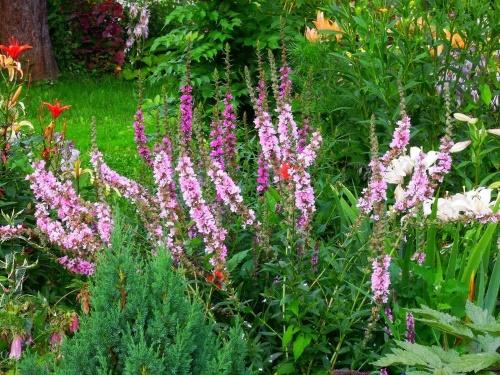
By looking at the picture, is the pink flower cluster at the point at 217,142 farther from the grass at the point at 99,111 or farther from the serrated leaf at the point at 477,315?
the grass at the point at 99,111

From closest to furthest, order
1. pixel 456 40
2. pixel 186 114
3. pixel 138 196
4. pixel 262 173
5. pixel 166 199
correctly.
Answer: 1. pixel 166 199
2. pixel 138 196
3. pixel 262 173
4. pixel 186 114
5. pixel 456 40

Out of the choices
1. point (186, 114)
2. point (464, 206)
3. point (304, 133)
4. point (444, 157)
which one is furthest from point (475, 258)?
point (186, 114)

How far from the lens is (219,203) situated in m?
3.50

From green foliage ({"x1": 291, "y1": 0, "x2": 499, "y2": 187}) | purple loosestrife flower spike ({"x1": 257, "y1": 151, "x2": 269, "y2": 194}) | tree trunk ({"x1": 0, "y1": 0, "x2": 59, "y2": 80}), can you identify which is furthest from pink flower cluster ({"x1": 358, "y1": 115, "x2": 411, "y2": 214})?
tree trunk ({"x1": 0, "y1": 0, "x2": 59, "y2": 80})

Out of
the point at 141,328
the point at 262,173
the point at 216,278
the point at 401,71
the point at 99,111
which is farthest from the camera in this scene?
the point at 99,111

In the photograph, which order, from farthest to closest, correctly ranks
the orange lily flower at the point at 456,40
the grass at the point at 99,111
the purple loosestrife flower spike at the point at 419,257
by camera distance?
the grass at the point at 99,111 → the orange lily flower at the point at 456,40 → the purple loosestrife flower spike at the point at 419,257

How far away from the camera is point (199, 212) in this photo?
3.08m

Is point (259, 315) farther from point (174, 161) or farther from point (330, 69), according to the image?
point (330, 69)

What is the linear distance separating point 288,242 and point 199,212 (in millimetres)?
359

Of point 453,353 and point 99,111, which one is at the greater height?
point 453,353

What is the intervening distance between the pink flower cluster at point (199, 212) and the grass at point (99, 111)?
4.63m

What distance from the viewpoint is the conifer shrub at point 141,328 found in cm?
232

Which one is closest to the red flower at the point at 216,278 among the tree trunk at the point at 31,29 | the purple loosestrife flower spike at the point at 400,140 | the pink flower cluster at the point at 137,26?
the purple loosestrife flower spike at the point at 400,140

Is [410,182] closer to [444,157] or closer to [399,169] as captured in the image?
[444,157]
